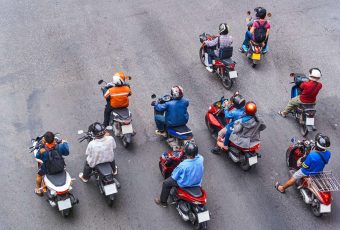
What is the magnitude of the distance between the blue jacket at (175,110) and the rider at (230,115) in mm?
947

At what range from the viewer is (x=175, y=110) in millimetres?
12320

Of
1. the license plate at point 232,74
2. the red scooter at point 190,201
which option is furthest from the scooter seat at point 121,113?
the license plate at point 232,74

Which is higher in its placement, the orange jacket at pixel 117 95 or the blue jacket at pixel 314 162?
the orange jacket at pixel 117 95

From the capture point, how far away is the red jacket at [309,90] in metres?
13.1

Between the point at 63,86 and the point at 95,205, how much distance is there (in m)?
4.50

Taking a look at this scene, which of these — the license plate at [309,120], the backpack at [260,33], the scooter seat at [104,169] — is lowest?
the license plate at [309,120]

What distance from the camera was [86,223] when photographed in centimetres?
1095

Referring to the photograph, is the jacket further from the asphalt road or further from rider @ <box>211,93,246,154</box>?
the asphalt road

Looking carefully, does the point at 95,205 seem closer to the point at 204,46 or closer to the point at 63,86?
the point at 63,86

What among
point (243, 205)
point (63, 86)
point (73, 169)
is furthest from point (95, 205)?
point (63, 86)

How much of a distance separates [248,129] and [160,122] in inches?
87.6

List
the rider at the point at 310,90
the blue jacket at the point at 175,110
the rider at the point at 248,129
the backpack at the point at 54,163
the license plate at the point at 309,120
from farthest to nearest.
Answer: the license plate at the point at 309,120 < the rider at the point at 310,90 < the blue jacket at the point at 175,110 < the rider at the point at 248,129 < the backpack at the point at 54,163

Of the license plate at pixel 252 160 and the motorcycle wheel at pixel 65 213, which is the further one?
the license plate at pixel 252 160

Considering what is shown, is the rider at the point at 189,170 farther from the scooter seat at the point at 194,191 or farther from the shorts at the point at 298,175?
the shorts at the point at 298,175
